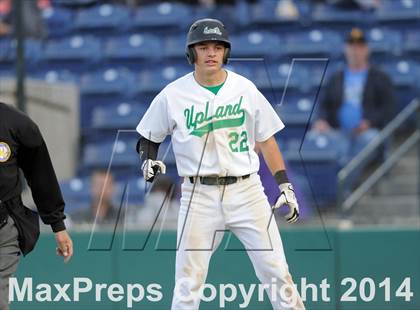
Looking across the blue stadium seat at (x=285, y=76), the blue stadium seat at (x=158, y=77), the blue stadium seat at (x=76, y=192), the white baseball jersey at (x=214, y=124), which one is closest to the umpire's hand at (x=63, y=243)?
the white baseball jersey at (x=214, y=124)

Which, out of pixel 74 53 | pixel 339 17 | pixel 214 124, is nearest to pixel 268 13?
pixel 339 17

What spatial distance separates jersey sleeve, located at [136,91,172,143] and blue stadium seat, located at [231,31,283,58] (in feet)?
18.2

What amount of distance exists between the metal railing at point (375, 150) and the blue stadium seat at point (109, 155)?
6.87 feet

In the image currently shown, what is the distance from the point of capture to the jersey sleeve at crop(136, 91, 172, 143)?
5977mm

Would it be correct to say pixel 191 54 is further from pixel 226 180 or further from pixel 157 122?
pixel 226 180

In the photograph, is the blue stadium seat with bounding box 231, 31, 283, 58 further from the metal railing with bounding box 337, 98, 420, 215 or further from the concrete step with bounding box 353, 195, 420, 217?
the concrete step with bounding box 353, 195, 420, 217

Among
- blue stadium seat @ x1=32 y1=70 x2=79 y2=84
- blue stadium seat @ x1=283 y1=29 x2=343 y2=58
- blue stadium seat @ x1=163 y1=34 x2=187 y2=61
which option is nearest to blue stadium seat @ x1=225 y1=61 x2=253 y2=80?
blue stadium seat @ x1=283 y1=29 x2=343 y2=58

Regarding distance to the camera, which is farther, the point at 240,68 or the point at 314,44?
the point at 314,44

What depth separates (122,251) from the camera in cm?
732

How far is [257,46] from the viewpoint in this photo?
11688 millimetres

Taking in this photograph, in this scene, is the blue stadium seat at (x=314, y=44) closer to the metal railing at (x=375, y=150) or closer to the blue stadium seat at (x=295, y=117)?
the blue stadium seat at (x=295, y=117)

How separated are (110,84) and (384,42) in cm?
300

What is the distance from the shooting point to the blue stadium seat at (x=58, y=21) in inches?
504

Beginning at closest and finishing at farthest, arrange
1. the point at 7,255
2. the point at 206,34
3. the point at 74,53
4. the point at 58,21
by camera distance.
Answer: the point at 7,255, the point at 206,34, the point at 74,53, the point at 58,21
